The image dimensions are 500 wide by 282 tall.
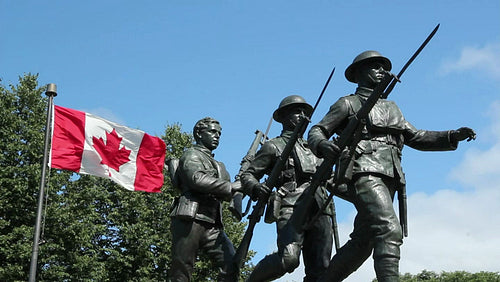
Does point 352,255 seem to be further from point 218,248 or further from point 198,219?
point 198,219

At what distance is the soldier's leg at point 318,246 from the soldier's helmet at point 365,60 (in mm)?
1982

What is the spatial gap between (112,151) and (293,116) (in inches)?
272

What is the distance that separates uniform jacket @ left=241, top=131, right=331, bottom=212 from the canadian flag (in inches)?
261

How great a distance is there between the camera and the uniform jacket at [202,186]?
31.7ft

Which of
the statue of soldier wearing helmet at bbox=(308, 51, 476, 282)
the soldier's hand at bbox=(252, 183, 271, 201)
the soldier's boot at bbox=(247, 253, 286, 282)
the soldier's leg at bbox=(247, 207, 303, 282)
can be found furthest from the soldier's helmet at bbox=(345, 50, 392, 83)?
the soldier's boot at bbox=(247, 253, 286, 282)

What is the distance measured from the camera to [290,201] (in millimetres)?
9266

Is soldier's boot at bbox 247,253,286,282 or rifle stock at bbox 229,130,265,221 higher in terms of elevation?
rifle stock at bbox 229,130,265,221

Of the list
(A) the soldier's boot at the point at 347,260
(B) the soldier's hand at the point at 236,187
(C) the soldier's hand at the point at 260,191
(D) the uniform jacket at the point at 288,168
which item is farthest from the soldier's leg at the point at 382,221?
(B) the soldier's hand at the point at 236,187

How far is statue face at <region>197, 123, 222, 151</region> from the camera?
34.5 feet

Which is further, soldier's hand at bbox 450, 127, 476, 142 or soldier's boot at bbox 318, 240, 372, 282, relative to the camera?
soldier's hand at bbox 450, 127, 476, 142

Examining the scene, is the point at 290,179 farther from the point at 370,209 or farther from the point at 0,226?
the point at 0,226

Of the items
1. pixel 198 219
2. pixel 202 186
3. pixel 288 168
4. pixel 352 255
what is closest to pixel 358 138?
pixel 352 255

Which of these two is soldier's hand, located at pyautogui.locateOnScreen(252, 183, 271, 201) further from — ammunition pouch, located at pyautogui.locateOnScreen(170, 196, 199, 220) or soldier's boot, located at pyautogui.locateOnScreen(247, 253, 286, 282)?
ammunition pouch, located at pyautogui.locateOnScreen(170, 196, 199, 220)

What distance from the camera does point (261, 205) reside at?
30.5ft
